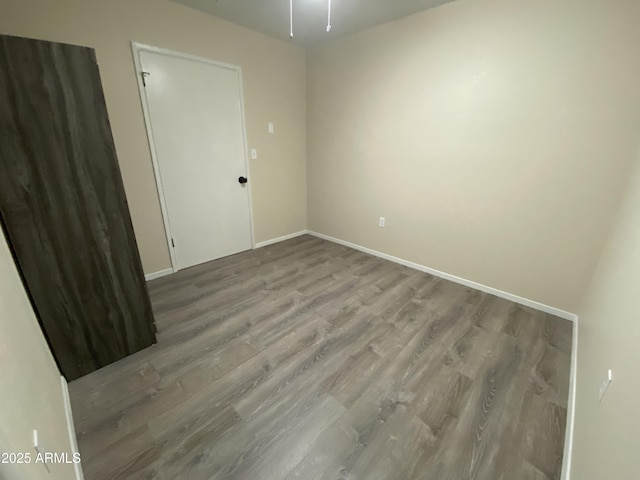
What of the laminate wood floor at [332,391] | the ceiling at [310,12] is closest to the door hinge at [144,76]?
the ceiling at [310,12]

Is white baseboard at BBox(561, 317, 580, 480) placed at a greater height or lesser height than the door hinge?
lesser

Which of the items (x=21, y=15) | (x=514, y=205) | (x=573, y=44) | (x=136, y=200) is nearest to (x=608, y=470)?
(x=514, y=205)

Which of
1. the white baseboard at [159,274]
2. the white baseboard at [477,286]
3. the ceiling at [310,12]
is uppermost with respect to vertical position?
the ceiling at [310,12]

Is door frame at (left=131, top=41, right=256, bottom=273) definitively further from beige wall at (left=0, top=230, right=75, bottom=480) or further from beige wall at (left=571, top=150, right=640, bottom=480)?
beige wall at (left=571, top=150, right=640, bottom=480)

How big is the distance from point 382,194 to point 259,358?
2244 mm

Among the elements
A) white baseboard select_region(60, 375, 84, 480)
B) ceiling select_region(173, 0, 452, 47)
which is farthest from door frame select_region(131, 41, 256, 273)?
white baseboard select_region(60, 375, 84, 480)

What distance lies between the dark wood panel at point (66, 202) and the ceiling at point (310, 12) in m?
1.58

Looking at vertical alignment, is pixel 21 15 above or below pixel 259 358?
above

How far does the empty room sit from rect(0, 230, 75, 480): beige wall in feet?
0.05

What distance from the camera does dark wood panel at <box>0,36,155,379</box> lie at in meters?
1.23

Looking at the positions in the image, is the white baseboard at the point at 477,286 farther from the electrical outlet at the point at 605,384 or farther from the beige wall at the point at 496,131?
the electrical outlet at the point at 605,384

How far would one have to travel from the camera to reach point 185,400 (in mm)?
1454

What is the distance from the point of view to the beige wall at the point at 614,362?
0.78m

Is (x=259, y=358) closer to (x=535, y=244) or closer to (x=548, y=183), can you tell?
(x=535, y=244)
